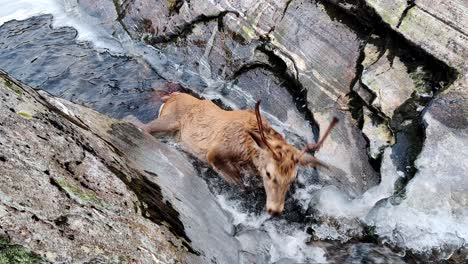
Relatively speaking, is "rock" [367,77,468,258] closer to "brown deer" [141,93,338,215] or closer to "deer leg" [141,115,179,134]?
"brown deer" [141,93,338,215]

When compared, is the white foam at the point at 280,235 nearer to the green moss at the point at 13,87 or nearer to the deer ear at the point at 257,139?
the deer ear at the point at 257,139

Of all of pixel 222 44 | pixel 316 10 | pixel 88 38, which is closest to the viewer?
pixel 316 10

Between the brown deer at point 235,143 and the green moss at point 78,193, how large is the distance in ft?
8.34

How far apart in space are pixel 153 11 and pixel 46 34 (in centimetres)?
305

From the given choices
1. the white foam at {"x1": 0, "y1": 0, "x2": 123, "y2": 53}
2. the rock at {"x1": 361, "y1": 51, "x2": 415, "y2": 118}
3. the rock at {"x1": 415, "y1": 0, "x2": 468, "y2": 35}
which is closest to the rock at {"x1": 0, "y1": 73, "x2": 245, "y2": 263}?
the rock at {"x1": 361, "y1": 51, "x2": 415, "y2": 118}

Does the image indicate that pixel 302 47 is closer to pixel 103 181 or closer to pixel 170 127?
pixel 170 127

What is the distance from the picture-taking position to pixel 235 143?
335 inches

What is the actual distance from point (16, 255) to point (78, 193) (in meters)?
1.04

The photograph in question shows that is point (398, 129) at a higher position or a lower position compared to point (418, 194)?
higher

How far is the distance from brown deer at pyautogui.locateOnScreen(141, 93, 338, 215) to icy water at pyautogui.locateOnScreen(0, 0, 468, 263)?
37cm

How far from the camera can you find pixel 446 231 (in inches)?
271

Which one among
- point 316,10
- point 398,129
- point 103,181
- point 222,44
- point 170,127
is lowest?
point 170,127

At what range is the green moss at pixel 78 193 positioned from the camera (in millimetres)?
4777

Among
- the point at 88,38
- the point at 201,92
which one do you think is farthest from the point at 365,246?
the point at 88,38
